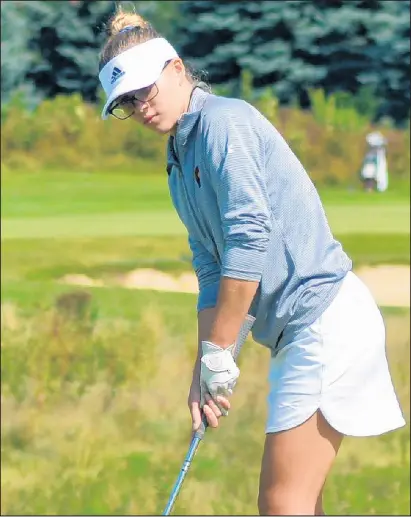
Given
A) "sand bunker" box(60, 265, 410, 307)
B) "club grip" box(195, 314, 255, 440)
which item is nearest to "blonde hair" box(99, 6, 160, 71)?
"club grip" box(195, 314, 255, 440)

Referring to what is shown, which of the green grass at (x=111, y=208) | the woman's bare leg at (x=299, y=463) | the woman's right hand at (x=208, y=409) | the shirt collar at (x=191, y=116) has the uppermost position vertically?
the shirt collar at (x=191, y=116)

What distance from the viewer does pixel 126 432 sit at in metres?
6.71

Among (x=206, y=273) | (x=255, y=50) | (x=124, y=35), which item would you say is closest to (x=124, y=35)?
(x=124, y=35)

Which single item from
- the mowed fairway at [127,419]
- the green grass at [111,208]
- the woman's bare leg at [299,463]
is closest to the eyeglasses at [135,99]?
the woman's bare leg at [299,463]

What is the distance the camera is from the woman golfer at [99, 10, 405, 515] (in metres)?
3.63

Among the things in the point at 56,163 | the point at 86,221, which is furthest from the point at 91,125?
the point at 86,221

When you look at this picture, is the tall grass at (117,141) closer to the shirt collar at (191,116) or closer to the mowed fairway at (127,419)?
the mowed fairway at (127,419)

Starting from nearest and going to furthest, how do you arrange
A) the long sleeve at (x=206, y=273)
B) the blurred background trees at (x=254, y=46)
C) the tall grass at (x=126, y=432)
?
the long sleeve at (x=206, y=273), the tall grass at (x=126, y=432), the blurred background trees at (x=254, y=46)

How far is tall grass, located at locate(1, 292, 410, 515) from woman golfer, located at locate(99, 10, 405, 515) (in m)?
1.93

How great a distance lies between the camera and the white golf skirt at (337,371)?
12.3ft

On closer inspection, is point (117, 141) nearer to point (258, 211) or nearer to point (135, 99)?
point (135, 99)

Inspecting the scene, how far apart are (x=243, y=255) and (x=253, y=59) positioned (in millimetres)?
31984

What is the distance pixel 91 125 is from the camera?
95.7ft

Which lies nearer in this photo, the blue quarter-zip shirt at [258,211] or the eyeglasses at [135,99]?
the blue quarter-zip shirt at [258,211]
